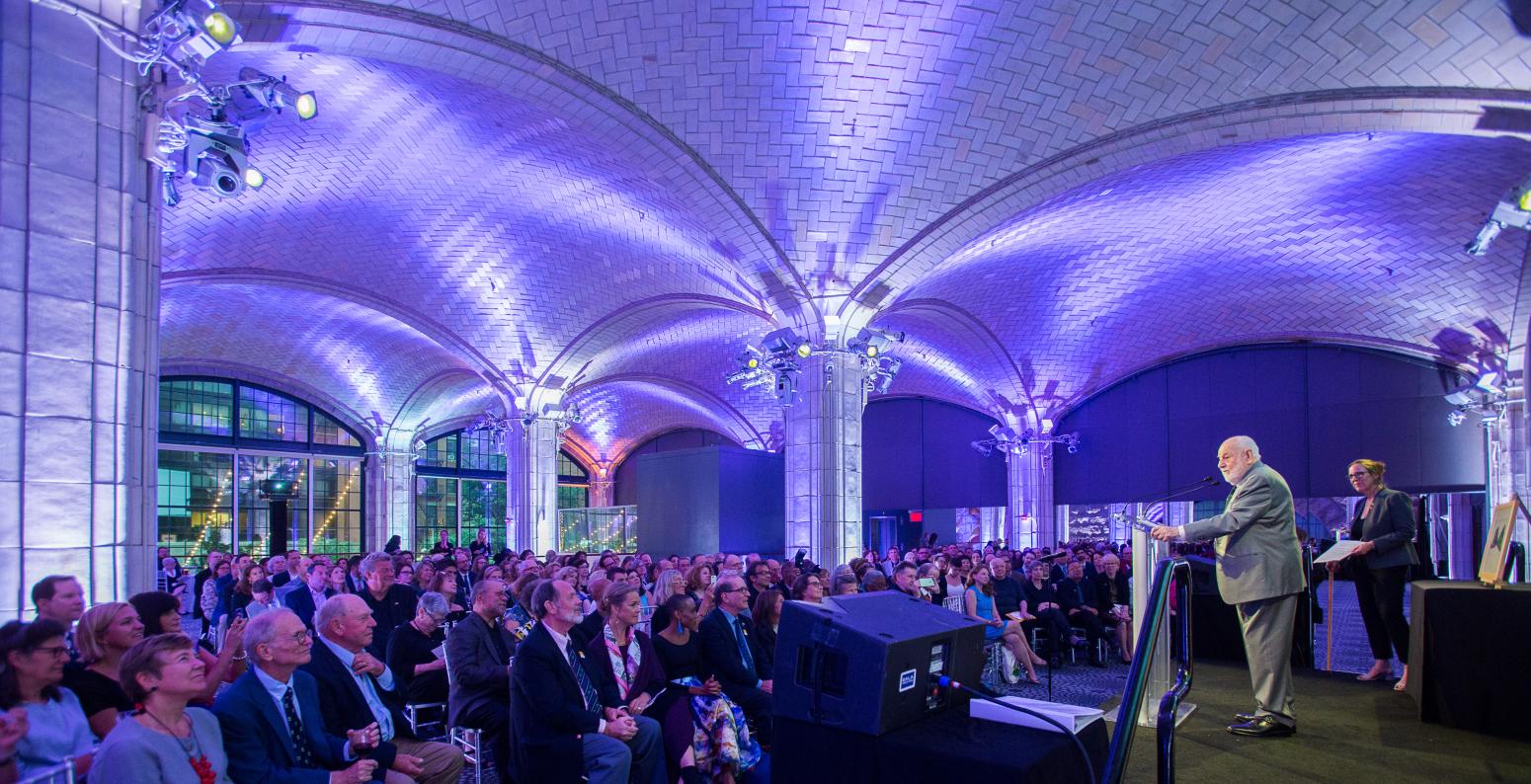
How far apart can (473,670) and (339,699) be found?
1.04 metres

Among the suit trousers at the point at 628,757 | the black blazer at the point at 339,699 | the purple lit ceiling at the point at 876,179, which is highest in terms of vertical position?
the purple lit ceiling at the point at 876,179

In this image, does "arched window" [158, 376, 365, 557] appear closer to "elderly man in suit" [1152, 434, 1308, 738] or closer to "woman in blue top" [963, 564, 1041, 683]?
"woman in blue top" [963, 564, 1041, 683]

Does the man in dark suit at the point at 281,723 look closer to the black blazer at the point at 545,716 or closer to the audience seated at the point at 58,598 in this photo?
the black blazer at the point at 545,716

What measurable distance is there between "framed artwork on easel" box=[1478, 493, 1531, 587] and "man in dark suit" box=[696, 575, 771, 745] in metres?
3.58

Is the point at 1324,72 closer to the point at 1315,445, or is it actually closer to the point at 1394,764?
the point at 1394,764

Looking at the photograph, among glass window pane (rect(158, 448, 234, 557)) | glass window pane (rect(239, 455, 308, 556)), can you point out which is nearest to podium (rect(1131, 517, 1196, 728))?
glass window pane (rect(158, 448, 234, 557))

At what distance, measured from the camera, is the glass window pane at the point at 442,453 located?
91.5 feet

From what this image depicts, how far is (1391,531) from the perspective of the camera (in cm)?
536

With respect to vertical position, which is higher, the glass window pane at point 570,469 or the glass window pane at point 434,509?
the glass window pane at point 570,469

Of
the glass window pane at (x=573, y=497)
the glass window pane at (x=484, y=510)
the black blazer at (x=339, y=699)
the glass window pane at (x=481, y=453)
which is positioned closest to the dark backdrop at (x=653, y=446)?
the glass window pane at (x=573, y=497)

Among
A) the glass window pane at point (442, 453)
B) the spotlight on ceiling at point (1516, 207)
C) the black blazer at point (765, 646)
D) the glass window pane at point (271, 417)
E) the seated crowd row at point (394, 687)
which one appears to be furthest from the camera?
the glass window pane at point (442, 453)

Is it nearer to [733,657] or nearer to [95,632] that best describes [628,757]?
[733,657]

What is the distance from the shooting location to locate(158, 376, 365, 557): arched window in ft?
72.0

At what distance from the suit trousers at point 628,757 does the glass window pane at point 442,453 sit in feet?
81.3
